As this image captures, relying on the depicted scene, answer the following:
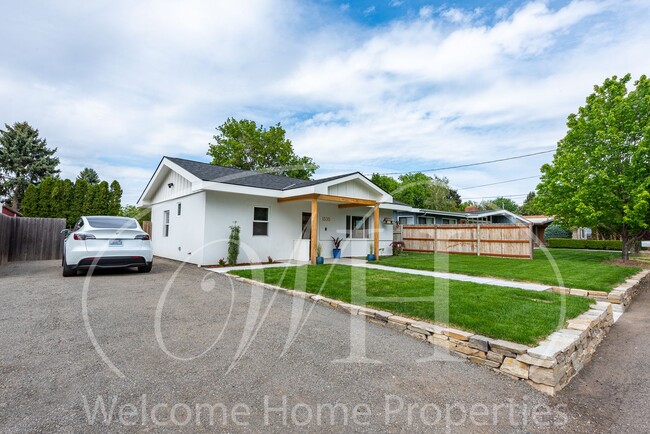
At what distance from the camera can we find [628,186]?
11.3 m

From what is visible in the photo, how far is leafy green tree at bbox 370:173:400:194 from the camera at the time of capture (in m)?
41.1

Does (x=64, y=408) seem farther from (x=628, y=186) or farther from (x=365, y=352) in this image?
(x=628, y=186)

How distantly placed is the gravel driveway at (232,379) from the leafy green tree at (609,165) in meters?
12.1

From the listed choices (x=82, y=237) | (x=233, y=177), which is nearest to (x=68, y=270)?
(x=82, y=237)

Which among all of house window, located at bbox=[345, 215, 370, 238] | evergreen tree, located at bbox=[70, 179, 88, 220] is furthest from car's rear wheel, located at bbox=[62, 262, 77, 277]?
evergreen tree, located at bbox=[70, 179, 88, 220]

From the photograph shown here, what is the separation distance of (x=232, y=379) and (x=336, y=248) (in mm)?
10822

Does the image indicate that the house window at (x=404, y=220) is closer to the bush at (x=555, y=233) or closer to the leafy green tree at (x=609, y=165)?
the leafy green tree at (x=609, y=165)

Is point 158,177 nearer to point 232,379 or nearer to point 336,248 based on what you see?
point 336,248

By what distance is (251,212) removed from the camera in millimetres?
11344

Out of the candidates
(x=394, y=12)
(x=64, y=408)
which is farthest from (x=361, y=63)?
(x=64, y=408)

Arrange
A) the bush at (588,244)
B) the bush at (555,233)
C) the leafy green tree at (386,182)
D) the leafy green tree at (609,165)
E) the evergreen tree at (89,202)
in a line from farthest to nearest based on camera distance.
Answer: the leafy green tree at (386,182)
the bush at (555,233)
the bush at (588,244)
the evergreen tree at (89,202)
the leafy green tree at (609,165)

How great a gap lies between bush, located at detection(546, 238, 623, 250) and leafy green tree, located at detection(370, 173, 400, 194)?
20.0m

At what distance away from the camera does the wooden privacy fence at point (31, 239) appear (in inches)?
448

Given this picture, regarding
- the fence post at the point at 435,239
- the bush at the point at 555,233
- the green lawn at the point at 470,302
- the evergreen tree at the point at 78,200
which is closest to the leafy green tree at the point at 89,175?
the evergreen tree at the point at 78,200
